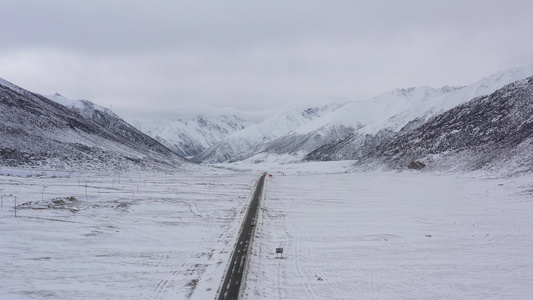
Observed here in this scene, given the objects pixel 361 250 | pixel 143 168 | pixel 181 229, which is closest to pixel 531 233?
pixel 361 250

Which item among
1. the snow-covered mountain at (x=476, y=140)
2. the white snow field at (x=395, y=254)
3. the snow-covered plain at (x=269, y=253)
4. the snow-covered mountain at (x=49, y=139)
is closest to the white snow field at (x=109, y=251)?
the snow-covered plain at (x=269, y=253)

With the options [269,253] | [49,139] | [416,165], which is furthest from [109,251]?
[49,139]

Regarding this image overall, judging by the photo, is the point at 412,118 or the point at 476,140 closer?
the point at 476,140

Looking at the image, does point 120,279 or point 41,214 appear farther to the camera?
point 41,214

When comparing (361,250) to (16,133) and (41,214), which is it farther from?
(16,133)

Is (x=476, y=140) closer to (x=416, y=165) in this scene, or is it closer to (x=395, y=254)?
(x=416, y=165)

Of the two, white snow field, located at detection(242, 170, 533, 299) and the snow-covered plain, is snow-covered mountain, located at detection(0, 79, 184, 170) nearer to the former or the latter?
the snow-covered plain
